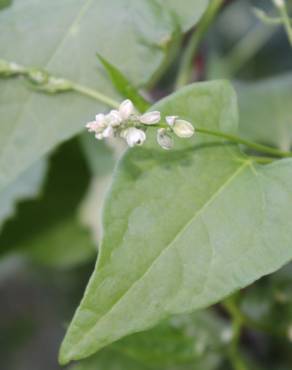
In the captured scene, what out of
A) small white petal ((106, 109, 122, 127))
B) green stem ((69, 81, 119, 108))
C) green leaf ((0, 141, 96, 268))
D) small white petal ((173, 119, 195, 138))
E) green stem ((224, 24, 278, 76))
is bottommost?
green stem ((224, 24, 278, 76))

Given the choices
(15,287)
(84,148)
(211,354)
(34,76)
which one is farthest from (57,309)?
(34,76)

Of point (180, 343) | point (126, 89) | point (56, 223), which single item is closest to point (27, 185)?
point (56, 223)

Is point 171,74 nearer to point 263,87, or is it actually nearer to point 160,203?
point 263,87

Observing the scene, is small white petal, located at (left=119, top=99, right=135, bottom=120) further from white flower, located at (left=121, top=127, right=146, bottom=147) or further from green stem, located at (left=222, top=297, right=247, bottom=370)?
green stem, located at (left=222, top=297, right=247, bottom=370)

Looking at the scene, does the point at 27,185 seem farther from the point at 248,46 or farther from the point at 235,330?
the point at 248,46

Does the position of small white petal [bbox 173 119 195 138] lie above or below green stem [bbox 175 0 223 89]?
above

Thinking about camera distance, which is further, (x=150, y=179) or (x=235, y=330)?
(x=235, y=330)

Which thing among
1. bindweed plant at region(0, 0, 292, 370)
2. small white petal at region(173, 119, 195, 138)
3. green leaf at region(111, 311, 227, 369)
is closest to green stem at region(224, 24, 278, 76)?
bindweed plant at region(0, 0, 292, 370)
